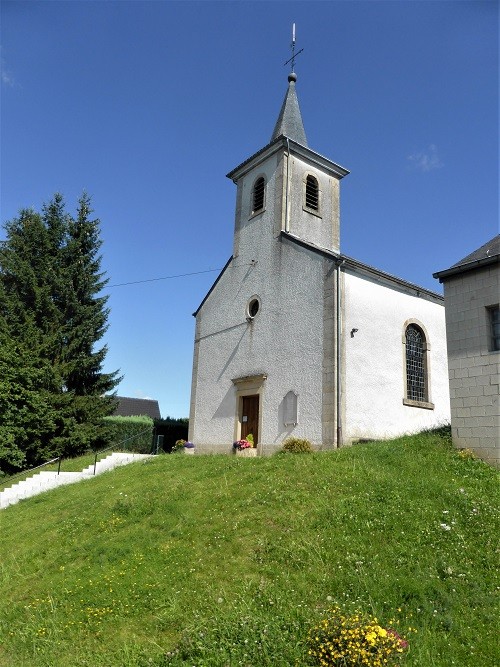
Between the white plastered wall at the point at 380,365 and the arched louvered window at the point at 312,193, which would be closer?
the white plastered wall at the point at 380,365

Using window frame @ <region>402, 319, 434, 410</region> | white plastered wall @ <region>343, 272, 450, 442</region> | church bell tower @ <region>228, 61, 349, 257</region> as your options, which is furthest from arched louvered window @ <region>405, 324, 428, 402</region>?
church bell tower @ <region>228, 61, 349, 257</region>

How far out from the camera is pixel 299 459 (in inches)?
447

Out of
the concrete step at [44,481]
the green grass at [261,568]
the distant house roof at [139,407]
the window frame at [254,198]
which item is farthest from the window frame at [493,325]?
the distant house roof at [139,407]

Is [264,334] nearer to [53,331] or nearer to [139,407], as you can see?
[53,331]

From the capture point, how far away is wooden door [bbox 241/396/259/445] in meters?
16.6

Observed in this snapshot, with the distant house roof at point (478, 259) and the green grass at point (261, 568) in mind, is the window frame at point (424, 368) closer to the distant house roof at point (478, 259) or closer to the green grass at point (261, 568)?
the distant house roof at point (478, 259)

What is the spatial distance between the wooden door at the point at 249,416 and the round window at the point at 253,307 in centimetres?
275

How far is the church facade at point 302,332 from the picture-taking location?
47.5 feet

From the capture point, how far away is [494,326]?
1086cm

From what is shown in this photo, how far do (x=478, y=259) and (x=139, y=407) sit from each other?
3667cm

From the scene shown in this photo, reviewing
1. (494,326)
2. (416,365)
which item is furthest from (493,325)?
(416,365)

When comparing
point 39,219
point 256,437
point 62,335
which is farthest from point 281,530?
point 39,219

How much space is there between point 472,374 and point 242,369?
8.12 meters

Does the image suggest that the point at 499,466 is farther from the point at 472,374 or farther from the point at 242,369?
the point at 242,369
